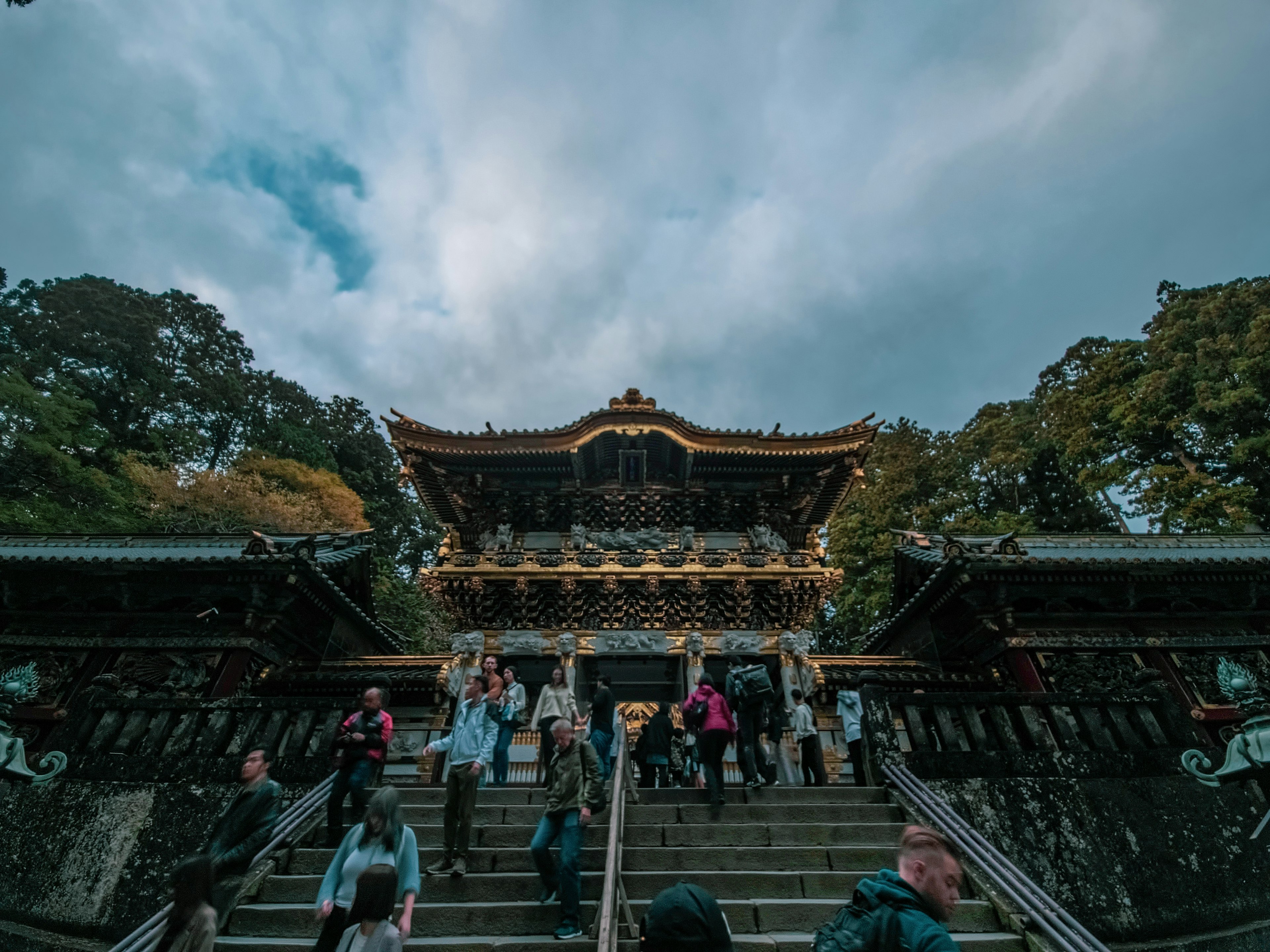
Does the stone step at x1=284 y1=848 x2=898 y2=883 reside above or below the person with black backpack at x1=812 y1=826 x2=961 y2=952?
above

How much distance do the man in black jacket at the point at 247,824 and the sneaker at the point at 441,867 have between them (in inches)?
60.7

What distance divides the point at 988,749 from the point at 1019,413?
927 inches

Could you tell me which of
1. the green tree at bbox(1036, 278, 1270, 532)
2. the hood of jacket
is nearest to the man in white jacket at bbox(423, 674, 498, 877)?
the hood of jacket

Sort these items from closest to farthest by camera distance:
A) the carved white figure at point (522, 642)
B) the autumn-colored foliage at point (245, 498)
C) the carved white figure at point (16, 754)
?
the carved white figure at point (16, 754), the carved white figure at point (522, 642), the autumn-colored foliage at point (245, 498)

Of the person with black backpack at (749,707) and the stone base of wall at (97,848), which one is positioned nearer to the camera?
the stone base of wall at (97,848)

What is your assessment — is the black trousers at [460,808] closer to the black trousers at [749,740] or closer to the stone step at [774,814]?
the stone step at [774,814]

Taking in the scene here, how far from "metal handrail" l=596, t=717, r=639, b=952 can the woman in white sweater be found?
3.71 ft

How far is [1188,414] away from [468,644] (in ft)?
71.8

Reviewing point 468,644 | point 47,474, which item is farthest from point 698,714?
point 47,474

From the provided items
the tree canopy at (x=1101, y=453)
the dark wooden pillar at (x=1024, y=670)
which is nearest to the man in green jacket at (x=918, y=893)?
the dark wooden pillar at (x=1024, y=670)

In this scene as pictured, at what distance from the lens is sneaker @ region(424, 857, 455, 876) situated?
5.30 metres

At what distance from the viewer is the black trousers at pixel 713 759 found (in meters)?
6.42

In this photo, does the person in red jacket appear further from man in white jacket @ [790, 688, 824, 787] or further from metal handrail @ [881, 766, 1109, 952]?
man in white jacket @ [790, 688, 824, 787]

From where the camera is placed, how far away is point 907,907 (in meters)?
2.21
